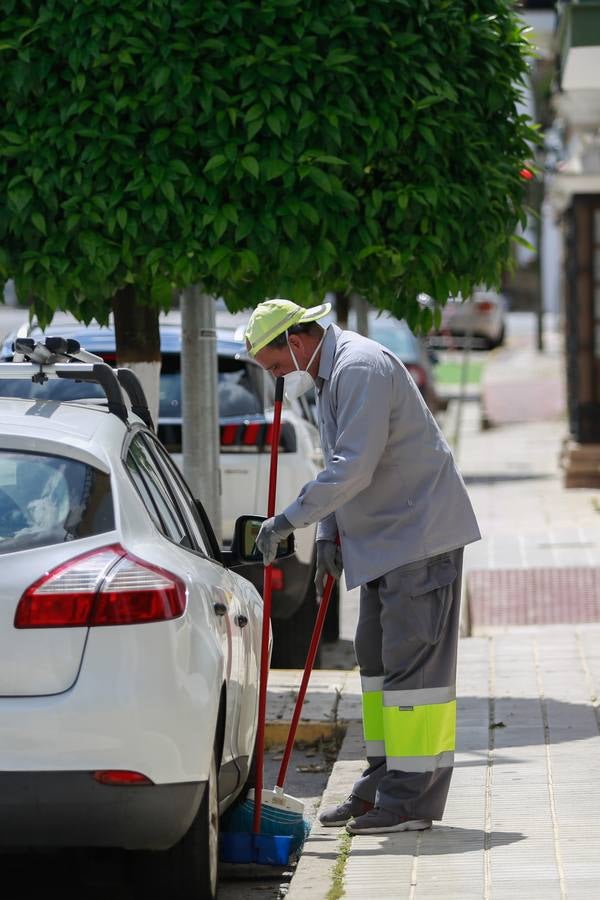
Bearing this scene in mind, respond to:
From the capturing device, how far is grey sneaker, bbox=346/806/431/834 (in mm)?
5516

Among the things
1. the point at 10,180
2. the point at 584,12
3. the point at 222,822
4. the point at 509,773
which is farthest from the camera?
the point at 584,12

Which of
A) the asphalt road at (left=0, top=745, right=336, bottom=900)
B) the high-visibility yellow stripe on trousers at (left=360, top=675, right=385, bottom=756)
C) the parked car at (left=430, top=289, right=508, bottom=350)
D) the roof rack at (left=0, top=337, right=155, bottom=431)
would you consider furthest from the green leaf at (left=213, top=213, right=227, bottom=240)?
the parked car at (left=430, top=289, right=508, bottom=350)

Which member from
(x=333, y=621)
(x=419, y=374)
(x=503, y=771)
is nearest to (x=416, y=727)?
(x=503, y=771)

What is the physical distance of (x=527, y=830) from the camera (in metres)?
5.46

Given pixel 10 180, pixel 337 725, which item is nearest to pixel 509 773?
pixel 337 725

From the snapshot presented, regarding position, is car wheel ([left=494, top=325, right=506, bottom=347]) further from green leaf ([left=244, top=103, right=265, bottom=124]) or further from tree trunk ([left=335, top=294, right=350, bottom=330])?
green leaf ([left=244, top=103, right=265, bottom=124])

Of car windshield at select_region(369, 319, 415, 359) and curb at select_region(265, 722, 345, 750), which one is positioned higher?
car windshield at select_region(369, 319, 415, 359)

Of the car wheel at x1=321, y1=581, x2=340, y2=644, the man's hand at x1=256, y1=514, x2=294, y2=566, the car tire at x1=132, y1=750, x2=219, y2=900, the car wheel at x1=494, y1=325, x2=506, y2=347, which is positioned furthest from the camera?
the car wheel at x1=494, y1=325, x2=506, y2=347

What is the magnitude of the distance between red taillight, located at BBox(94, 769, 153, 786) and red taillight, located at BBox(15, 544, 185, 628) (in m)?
0.38

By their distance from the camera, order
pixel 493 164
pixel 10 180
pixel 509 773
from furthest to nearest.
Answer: pixel 493 164 → pixel 10 180 → pixel 509 773

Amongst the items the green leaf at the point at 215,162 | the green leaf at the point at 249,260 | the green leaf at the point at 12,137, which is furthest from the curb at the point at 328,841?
the green leaf at the point at 12,137

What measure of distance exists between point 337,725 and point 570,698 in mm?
1128

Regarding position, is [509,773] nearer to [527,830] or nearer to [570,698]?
[527,830]

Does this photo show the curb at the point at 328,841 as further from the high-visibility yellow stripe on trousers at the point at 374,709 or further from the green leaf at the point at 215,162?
the green leaf at the point at 215,162
